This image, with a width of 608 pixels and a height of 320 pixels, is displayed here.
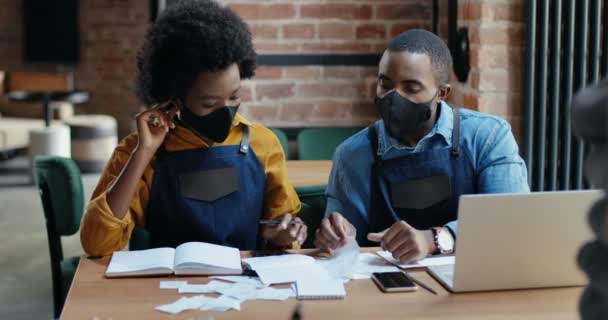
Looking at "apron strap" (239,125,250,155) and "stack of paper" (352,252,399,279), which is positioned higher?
"apron strap" (239,125,250,155)

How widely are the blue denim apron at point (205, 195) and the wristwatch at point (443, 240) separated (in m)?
0.54

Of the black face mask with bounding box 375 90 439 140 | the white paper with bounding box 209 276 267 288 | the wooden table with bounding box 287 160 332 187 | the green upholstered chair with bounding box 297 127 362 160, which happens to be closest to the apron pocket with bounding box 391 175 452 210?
the black face mask with bounding box 375 90 439 140

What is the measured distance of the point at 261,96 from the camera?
3.88 meters

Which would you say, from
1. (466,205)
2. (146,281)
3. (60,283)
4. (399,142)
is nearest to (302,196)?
(399,142)

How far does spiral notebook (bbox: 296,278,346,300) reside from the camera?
156 centimetres

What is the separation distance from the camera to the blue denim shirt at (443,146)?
2.12 meters

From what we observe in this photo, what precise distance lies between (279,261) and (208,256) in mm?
154

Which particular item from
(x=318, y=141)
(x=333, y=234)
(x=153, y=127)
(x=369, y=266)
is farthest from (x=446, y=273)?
(x=318, y=141)

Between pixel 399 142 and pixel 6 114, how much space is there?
23.7 ft

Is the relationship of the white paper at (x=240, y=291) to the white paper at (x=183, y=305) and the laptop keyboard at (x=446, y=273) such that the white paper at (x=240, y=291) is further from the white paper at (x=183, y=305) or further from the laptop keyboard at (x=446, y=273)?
the laptop keyboard at (x=446, y=273)

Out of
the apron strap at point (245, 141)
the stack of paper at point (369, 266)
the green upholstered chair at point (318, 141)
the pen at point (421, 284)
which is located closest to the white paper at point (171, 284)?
the stack of paper at point (369, 266)

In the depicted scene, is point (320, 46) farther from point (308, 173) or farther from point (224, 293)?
point (224, 293)

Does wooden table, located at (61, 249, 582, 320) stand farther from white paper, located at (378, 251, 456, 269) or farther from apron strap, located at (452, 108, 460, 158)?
apron strap, located at (452, 108, 460, 158)

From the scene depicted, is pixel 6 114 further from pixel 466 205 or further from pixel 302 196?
Answer: pixel 466 205
